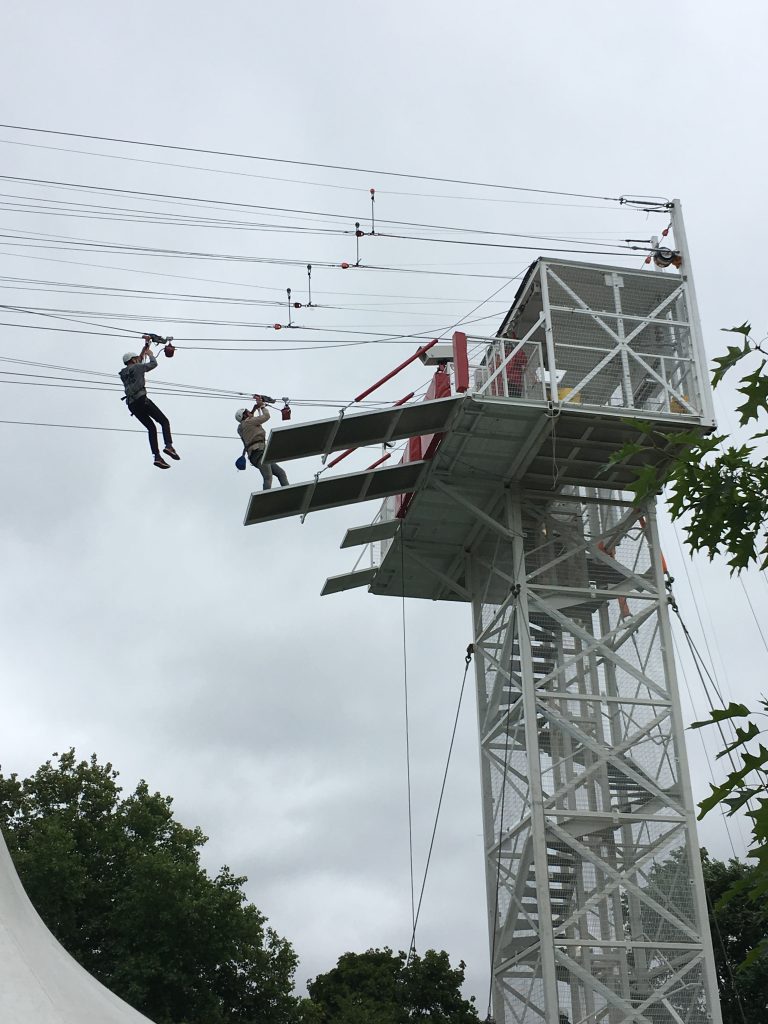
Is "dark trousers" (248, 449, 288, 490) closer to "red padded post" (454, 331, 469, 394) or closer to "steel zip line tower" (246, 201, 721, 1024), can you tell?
"steel zip line tower" (246, 201, 721, 1024)

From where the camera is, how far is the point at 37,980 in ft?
32.9

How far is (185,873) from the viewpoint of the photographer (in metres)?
30.0

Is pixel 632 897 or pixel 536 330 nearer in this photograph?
pixel 632 897

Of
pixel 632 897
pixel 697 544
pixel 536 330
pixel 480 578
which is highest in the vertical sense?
pixel 536 330

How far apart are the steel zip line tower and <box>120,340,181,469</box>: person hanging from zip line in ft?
6.35

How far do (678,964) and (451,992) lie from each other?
2403 cm

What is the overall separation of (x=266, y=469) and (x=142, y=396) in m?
3.15

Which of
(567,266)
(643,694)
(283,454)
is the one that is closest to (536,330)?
(567,266)

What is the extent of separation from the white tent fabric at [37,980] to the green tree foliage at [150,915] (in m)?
19.4

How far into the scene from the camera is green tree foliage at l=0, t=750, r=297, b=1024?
29.9m

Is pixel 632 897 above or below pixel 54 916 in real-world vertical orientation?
below

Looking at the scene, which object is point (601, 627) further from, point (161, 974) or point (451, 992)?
point (451, 992)

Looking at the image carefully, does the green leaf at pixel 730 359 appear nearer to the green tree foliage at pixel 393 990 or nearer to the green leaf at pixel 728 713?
the green leaf at pixel 728 713

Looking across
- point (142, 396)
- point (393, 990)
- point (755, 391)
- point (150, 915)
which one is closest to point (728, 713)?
point (755, 391)
